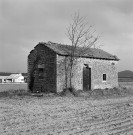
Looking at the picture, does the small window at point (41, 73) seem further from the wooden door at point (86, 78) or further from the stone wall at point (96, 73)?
the wooden door at point (86, 78)

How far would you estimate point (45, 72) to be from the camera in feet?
67.2

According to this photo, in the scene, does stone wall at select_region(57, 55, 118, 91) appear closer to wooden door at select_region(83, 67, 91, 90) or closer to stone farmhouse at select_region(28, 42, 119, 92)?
stone farmhouse at select_region(28, 42, 119, 92)

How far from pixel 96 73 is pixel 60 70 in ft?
15.7

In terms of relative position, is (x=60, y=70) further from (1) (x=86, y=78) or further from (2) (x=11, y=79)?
(2) (x=11, y=79)

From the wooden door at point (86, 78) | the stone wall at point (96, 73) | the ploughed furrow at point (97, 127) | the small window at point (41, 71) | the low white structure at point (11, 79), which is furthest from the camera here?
the low white structure at point (11, 79)

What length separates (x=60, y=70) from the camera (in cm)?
1978

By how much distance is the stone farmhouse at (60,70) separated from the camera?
19734mm

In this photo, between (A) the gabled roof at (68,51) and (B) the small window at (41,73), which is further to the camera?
(B) the small window at (41,73)

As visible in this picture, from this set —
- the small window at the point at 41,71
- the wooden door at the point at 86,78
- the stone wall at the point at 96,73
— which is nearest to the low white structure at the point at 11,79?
the stone wall at the point at 96,73

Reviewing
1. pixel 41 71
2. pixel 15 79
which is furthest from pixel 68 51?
pixel 15 79

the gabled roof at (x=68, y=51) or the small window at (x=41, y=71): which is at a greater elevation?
the gabled roof at (x=68, y=51)

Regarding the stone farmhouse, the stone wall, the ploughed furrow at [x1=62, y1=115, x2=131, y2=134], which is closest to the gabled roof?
the stone farmhouse

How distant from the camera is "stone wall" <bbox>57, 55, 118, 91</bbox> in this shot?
1994 cm

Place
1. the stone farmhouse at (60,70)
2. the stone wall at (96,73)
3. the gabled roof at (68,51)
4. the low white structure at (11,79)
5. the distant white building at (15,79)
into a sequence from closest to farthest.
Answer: the stone farmhouse at (60,70), the stone wall at (96,73), the gabled roof at (68,51), the low white structure at (11,79), the distant white building at (15,79)
